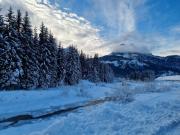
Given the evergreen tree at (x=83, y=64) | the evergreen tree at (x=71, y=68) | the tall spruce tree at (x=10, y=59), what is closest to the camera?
the tall spruce tree at (x=10, y=59)

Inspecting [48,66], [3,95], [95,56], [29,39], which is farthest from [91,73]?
[3,95]

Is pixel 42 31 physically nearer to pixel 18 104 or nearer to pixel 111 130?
pixel 18 104

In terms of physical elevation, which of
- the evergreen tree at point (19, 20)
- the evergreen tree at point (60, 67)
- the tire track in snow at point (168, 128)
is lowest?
the tire track in snow at point (168, 128)

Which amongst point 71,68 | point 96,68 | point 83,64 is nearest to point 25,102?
point 71,68

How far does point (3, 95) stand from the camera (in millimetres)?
24141

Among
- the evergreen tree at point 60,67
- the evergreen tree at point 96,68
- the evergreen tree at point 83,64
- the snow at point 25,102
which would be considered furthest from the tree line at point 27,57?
the evergreen tree at point 96,68

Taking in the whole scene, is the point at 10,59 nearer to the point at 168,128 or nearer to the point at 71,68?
the point at 71,68

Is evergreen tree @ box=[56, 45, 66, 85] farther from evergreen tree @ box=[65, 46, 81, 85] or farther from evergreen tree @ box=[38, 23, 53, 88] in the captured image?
evergreen tree @ box=[38, 23, 53, 88]

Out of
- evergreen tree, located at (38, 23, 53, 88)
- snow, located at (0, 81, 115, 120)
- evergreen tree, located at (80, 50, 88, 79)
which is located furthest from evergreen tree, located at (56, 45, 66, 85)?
evergreen tree, located at (80, 50, 88, 79)

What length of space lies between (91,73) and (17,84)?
155ft

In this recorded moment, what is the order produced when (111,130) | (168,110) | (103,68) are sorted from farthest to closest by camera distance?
1. (103,68)
2. (168,110)
3. (111,130)

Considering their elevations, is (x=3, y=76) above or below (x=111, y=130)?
above

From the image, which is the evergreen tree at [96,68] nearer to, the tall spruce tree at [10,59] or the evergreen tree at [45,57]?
Result: the evergreen tree at [45,57]

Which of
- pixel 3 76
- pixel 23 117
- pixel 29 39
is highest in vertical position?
pixel 29 39
